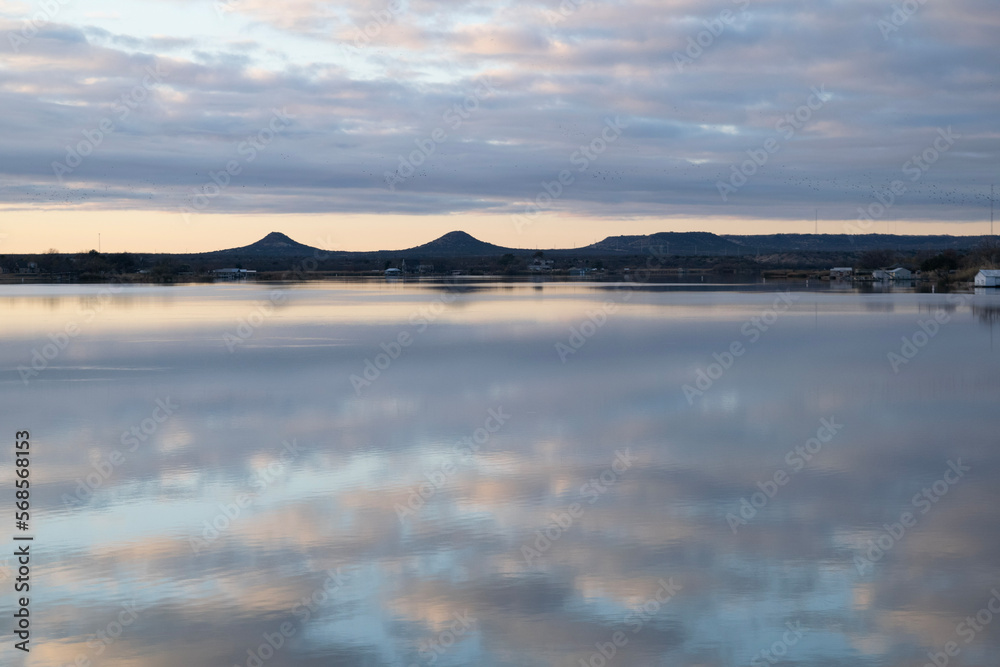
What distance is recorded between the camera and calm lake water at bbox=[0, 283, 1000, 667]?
6223 millimetres

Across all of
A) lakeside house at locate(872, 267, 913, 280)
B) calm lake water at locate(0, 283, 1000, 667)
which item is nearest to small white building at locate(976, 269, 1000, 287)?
lakeside house at locate(872, 267, 913, 280)

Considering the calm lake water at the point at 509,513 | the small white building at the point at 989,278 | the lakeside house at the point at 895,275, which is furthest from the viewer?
the lakeside house at the point at 895,275

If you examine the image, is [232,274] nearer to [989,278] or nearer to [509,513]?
[989,278]

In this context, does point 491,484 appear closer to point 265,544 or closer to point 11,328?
point 265,544

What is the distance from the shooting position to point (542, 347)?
24.2 metres

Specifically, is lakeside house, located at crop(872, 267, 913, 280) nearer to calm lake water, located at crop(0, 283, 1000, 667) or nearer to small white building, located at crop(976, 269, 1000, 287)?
small white building, located at crop(976, 269, 1000, 287)

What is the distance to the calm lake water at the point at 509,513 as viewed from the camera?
622 centimetres

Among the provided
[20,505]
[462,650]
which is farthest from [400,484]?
[462,650]

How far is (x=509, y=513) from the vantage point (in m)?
8.86

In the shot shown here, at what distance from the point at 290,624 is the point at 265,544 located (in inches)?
67.8

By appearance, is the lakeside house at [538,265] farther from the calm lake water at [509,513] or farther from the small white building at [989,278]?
the calm lake water at [509,513]

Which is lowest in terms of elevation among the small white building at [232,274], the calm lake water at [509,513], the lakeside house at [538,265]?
the calm lake water at [509,513]

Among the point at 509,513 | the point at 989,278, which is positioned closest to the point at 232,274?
the point at 989,278

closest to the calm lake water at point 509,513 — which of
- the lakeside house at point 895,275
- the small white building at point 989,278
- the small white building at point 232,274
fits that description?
the small white building at point 989,278
